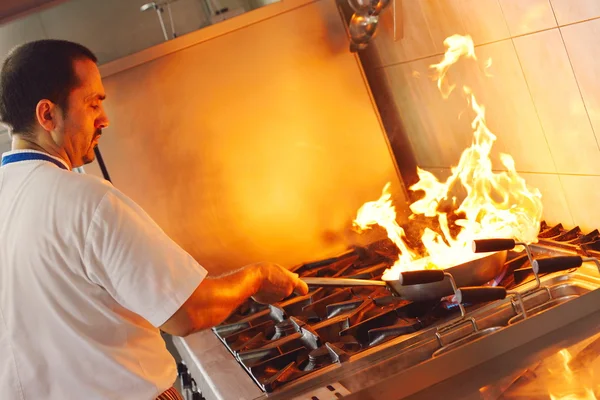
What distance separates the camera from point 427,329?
1.46 metres

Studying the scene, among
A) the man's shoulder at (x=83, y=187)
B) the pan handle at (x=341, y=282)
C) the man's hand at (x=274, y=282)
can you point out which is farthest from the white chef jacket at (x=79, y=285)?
the pan handle at (x=341, y=282)

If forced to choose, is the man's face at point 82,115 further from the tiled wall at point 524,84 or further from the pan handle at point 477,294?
the tiled wall at point 524,84

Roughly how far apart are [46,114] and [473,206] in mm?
1154

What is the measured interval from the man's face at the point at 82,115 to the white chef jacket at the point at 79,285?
96 millimetres

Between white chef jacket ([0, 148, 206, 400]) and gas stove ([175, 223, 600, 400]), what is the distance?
24 centimetres

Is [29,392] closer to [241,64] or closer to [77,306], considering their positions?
[77,306]

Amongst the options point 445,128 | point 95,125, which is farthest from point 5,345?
point 445,128

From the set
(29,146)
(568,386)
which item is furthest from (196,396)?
(568,386)

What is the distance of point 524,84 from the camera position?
5.61 ft

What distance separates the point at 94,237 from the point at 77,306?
0.15 m

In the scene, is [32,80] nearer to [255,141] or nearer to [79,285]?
[79,285]

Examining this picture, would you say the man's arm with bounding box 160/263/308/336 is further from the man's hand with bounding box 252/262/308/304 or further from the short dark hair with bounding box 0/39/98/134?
the short dark hair with bounding box 0/39/98/134

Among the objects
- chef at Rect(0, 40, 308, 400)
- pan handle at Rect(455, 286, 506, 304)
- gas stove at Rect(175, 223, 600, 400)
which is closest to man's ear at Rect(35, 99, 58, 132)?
chef at Rect(0, 40, 308, 400)

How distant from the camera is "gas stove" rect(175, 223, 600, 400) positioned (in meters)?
1.29
